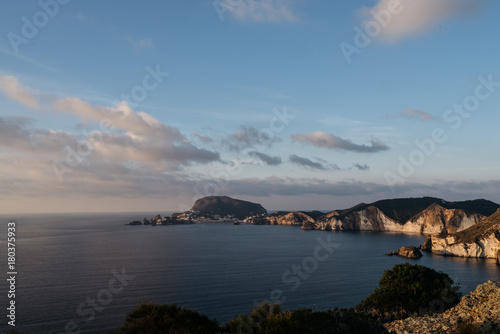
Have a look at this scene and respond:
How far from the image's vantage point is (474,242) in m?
113

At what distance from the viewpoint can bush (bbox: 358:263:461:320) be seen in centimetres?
3366

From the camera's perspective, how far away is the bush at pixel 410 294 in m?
33.7

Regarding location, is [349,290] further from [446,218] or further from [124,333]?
[446,218]

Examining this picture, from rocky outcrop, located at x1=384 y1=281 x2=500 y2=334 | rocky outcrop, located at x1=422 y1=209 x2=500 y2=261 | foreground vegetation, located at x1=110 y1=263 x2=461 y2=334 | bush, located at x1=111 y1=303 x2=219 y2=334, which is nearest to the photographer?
rocky outcrop, located at x1=384 y1=281 x2=500 y2=334

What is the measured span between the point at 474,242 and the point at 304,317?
382 feet

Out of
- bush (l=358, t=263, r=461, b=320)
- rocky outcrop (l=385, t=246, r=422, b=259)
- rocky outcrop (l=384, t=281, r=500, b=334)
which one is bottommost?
rocky outcrop (l=385, t=246, r=422, b=259)

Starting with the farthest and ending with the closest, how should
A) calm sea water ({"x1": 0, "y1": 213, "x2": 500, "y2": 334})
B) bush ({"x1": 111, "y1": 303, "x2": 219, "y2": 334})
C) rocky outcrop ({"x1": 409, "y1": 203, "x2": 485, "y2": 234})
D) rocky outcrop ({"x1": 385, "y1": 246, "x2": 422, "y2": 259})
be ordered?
rocky outcrop ({"x1": 409, "y1": 203, "x2": 485, "y2": 234}) < rocky outcrop ({"x1": 385, "y1": 246, "x2": 422, "y2": 259}) < calm sea water ({"x1": 0, "y1": 213, "x2": 500, "y2": 334}) < bush ({"x1": 111, "y1": 303, "x2": 219, "y2": 334})

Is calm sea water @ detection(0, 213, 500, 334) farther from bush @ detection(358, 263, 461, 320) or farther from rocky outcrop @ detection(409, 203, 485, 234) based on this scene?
rocky outcrop @ detection(409, 203, 485, 234)

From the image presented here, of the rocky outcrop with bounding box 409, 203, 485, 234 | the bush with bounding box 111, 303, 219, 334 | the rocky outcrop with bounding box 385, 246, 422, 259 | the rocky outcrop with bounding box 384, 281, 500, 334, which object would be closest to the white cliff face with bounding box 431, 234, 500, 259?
the rocky outcrop with bounding box 385, 246, 422, 259

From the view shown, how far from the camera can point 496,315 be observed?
20.5m

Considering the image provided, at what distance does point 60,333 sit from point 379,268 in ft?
263

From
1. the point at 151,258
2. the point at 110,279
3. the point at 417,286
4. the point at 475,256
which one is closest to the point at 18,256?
the point at 151,258

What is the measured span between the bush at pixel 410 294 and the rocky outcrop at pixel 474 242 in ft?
292

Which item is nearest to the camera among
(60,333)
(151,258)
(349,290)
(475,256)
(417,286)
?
(417,286)
